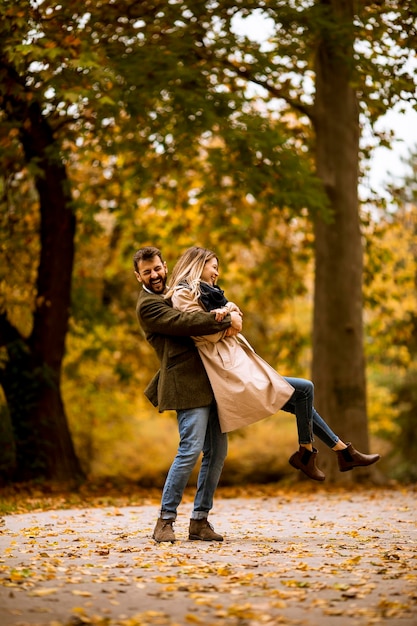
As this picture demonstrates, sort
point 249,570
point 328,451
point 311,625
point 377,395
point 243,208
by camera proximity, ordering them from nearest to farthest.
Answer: point 311,625 → point 249,570 → point 328,451 → point 243,208 → point 377,395

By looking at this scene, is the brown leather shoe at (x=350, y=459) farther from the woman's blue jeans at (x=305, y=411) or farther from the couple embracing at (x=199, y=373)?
the couple embracing at (x=199, y=373)

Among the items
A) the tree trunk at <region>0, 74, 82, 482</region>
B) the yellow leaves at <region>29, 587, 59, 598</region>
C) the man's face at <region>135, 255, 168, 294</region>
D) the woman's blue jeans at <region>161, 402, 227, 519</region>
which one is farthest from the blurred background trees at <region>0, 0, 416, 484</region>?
the yellow leaves at <region>29, 587, 59, 598</region>

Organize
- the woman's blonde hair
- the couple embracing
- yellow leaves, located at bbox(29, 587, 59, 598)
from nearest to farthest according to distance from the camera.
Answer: yellow leaves, located at bbox(29, 587, 59, 598) → the couple embracing → the woman's blonde hair

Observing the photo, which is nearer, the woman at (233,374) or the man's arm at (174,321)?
the man's arm at (174,321)

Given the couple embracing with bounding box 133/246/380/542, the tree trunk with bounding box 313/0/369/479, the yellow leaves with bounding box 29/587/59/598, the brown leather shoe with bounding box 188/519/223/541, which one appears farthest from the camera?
the tree trunk with bounding box 313/0/369/479

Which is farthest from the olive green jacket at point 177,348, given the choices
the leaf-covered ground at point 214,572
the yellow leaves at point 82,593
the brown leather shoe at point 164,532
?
the yellow leaves at point 82,593

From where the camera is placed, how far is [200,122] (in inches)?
547

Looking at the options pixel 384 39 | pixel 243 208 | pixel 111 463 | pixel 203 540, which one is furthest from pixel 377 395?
pixel 203 540

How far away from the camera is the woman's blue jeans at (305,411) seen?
23.4 feet

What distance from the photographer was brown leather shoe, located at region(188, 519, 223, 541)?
7223 millimetres

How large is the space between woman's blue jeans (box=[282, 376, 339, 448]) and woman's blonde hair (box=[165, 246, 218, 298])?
1.00m

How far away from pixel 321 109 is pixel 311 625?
12.5 m

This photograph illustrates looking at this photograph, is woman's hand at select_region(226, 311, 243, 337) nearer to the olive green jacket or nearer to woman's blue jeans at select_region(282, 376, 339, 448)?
the olive green jacket

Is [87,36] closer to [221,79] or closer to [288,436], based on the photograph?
[221,79]
